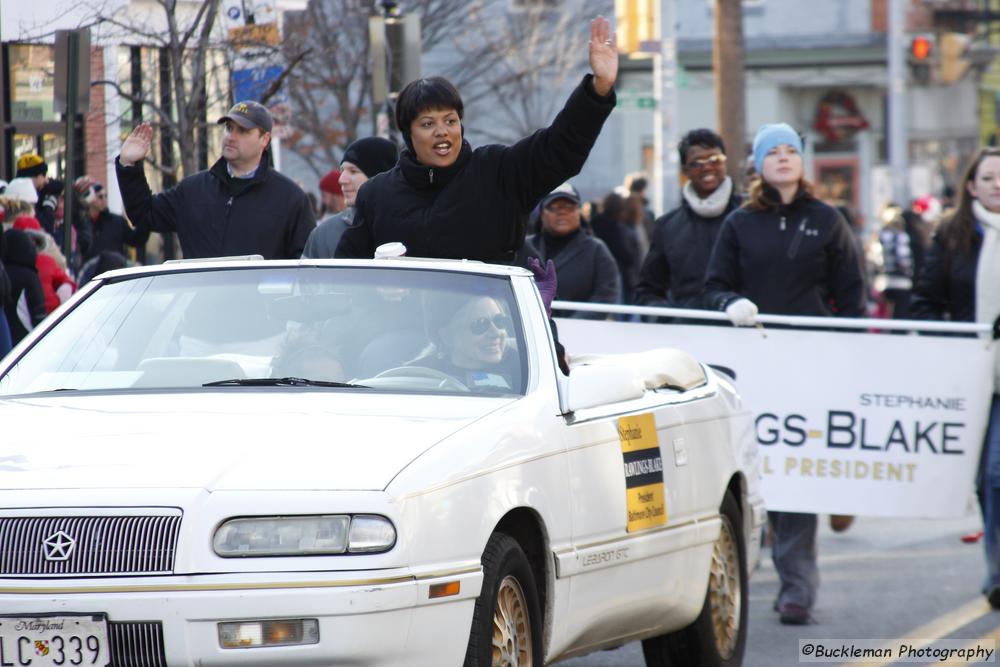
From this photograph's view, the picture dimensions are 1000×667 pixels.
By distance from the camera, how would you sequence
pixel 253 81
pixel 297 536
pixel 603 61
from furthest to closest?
pixel 253 81 < pixel 603 61 < pixel 297 536

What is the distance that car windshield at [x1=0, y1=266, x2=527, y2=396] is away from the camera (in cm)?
571

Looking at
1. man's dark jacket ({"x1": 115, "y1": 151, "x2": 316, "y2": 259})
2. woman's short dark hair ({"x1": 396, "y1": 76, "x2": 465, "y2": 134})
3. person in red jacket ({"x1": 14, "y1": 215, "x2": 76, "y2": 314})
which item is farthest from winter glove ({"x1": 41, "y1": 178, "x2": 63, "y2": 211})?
woman's short dark hair ({"x1": 396, "y1": 76, "x2": 465, "y2": 134})

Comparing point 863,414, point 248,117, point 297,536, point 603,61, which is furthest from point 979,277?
point 297,536

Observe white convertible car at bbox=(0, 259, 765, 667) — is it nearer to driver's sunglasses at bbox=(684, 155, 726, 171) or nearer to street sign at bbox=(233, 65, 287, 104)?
driver's sunglasses at bbox=(684, 155, 726, 171)

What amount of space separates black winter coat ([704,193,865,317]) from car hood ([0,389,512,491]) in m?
3.78

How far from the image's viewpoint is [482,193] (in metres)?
6.68

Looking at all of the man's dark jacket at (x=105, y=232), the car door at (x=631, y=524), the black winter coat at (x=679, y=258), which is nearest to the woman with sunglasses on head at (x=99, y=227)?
the man's dark jacket at (x=105, y=232)

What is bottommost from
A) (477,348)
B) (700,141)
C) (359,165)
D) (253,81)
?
(477,348)

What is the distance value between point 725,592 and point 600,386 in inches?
62.8

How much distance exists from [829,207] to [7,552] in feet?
17.6

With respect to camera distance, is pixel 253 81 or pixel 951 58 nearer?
pixel 253 81

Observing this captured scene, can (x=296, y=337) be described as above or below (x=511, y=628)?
above

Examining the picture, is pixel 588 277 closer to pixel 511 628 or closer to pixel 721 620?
pixel 721 620

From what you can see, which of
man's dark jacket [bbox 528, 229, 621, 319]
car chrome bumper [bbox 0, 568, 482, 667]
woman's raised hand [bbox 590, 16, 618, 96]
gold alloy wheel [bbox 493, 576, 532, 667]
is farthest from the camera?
man's dark jacket [bbox 528, 229, 621, 319]
